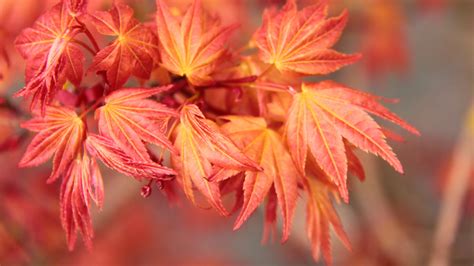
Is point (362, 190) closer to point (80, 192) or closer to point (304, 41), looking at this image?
point (304, 41)

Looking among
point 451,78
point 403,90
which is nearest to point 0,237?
point 403,90

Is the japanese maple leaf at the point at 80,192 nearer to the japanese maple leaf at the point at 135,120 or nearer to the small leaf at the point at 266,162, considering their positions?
the japanese maple leaf at the point at 135,120

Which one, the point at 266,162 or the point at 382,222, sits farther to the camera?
the point at 382,222

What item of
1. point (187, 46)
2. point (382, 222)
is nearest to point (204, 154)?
point (187, 46)

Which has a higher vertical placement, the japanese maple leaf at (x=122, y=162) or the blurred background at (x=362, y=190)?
the japanese maple leaf at (x=122, y=162)

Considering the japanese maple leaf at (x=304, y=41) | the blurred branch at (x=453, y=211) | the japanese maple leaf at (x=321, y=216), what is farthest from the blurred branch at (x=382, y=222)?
the japanese maple leaf at (x=304, y=41)

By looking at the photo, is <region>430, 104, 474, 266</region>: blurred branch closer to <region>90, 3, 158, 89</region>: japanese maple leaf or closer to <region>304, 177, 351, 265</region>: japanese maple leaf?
<region>304, 177, 351, 265</region>: japanese maple leaf

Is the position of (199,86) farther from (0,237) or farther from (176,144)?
(0,237)
